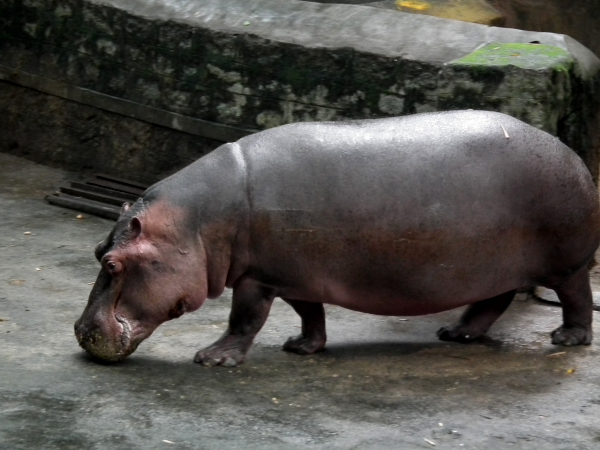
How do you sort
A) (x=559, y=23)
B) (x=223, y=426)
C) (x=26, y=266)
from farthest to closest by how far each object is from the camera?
(x=559, y=23), (x=26, y=266), (x=223, y=426)

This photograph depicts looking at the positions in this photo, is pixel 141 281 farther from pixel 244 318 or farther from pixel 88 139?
pixel 88 139

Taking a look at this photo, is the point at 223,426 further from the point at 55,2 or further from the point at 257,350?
the point at 55,2

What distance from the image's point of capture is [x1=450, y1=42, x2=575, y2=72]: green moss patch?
245 inches

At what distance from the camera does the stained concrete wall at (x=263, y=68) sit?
6.30m

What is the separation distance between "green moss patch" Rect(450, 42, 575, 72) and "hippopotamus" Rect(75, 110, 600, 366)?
103 cm

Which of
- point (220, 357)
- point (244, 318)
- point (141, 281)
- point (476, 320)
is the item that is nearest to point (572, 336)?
point (476, 320)

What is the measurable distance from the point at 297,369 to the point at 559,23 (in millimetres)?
5928

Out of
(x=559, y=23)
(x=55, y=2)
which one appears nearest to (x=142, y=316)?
(x=55, y=2)

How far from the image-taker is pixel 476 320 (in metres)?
5.66

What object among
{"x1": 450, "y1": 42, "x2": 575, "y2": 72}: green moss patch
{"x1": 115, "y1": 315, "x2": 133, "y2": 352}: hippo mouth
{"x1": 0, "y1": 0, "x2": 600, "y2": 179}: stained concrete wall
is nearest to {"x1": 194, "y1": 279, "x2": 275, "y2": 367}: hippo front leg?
{"x1": 115, "y1": 315, "x2": 133, "y2": 352}: hippo mouth

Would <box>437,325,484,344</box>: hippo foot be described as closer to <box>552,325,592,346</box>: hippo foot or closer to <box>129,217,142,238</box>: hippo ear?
<box>552,325,592,346</box>: hippo foot

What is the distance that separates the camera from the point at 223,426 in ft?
14.4

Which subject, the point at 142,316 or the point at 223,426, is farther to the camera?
the point at 142,316

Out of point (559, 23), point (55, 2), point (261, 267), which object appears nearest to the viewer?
point (261, 267)
